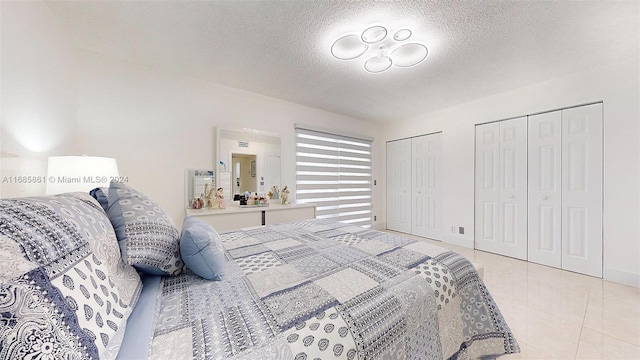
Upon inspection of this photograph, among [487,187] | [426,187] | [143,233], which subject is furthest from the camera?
[426,187]

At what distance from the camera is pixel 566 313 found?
5.99 feet

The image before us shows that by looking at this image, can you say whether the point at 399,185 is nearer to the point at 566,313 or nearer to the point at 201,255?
the point at 566,313

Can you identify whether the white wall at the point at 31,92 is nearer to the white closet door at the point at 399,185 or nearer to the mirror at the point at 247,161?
the mirror at the point at 247,161

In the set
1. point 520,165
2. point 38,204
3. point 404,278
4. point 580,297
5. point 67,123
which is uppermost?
point 67,123

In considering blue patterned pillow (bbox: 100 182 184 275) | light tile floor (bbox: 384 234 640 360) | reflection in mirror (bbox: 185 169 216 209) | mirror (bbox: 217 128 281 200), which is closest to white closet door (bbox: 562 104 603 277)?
light tile floor (bbox: 384 234 640 360)

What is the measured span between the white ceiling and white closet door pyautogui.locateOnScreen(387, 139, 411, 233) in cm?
171

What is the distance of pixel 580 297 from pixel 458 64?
2490 mm

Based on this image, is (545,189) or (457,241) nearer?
(545,189)

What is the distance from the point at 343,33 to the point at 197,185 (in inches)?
91.5

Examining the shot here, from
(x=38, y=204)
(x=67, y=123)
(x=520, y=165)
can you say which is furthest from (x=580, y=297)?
(x=67, y=123)

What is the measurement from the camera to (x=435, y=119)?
13.0 ft

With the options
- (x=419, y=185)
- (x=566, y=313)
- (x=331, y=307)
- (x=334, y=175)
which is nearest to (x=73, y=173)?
(x=331, y=307)

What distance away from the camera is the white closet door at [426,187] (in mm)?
3990

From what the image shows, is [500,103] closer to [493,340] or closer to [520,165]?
[520,165]
